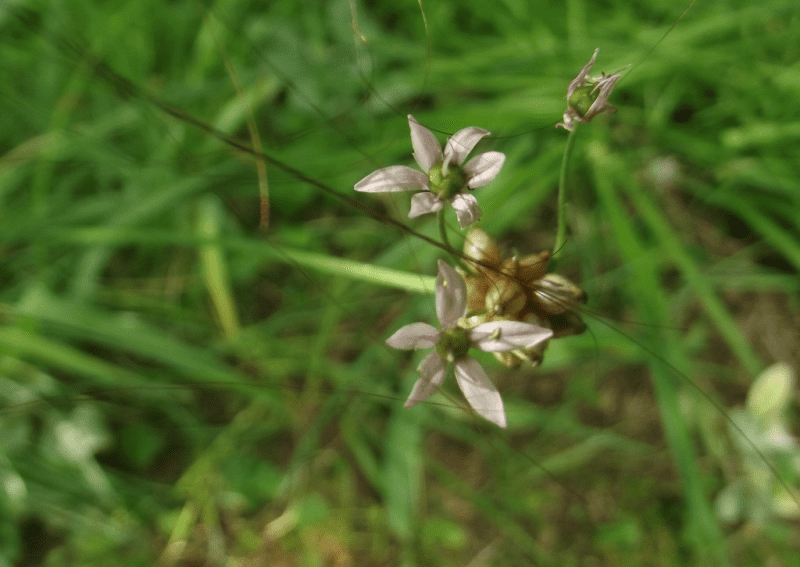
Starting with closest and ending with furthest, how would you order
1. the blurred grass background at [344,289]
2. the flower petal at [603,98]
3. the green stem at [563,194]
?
the flower petal at [603,98]
the green stem at [563,194]
the blurred grass background at [344,289]

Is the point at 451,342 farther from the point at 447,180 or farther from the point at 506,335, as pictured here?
the point at 447,180

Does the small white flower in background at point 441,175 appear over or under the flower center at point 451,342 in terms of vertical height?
over

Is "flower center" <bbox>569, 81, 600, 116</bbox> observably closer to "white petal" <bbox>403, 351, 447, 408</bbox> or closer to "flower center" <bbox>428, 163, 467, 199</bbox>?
"flower center" <bbox>428, 163, 467, 199</bbox>

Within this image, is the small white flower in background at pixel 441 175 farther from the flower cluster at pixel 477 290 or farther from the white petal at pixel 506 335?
the white petal at pixel 506 335

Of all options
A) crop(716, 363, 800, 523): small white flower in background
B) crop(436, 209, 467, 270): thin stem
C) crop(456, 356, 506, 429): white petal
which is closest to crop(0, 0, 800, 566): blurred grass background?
crop(716, 363, 800, 523): small white flower in background

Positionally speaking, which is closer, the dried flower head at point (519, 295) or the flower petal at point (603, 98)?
the flower petal at point (603, 98)

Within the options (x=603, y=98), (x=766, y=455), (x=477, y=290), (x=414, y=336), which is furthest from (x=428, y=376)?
(x=766, y=455)

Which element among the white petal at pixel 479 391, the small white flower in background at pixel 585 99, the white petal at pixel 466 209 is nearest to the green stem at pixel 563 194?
the small white flower in background at pixel 585 99
